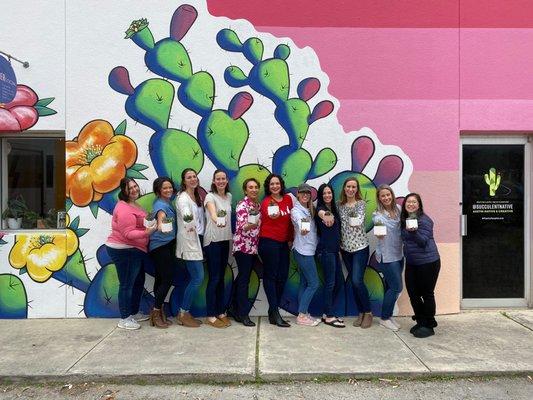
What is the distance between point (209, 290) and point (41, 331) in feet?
6.91

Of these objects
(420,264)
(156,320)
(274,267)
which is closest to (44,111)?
(156,320)

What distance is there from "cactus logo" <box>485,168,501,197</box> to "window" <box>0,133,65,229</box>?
5.96 m

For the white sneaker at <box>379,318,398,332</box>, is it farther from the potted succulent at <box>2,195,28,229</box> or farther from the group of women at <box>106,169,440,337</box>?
the potted succulent at <box>2,195,28,229</box>

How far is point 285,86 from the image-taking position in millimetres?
6117

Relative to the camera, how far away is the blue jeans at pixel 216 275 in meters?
5.62

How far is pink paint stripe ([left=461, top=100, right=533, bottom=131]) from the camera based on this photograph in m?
6.18

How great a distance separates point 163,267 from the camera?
5.58m

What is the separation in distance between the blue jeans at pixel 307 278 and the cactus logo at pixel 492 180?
9.20 feet

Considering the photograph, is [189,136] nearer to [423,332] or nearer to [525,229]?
[423,332]

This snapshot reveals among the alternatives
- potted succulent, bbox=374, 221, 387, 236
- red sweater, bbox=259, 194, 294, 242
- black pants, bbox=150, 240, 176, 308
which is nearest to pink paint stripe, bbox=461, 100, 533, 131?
potted succulent, bbox=374, 221, 387, 236

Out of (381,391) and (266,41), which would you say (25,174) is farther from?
(381,391)

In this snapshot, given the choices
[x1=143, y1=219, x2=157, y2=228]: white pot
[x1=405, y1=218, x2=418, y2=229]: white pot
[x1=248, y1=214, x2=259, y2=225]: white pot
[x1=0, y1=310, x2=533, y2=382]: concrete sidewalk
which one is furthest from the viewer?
[x1=248, y1=214, x2=259, y2=225]: white pot

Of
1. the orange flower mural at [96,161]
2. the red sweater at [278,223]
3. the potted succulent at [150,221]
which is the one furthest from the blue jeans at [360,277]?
the orange flower mural at [96,161]

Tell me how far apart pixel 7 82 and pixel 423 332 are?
5775 mm
